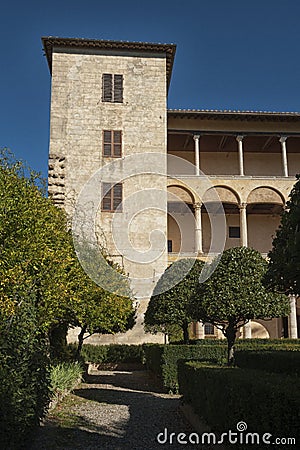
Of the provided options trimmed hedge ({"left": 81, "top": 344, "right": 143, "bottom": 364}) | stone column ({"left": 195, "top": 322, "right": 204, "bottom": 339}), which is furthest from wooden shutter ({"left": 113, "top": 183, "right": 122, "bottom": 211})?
stone column ({"left": 195, "top": 322, "right": 204, "bottom": 339})

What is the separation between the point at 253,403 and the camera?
5223mm

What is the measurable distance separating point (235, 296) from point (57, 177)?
48.8ft

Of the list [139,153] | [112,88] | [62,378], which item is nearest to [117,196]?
[139,153]

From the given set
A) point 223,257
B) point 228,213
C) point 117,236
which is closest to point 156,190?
point 117,236

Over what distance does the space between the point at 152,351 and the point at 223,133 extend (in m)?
14.1

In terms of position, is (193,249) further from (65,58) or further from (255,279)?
(255,279)

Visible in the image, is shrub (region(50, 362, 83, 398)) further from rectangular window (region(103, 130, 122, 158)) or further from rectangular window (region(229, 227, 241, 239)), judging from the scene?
rectangular window (region(229, 227, 241, 239))

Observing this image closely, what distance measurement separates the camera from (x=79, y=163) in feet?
80.1

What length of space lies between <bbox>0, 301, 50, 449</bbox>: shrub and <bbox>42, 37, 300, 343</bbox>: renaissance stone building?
15.7 metres

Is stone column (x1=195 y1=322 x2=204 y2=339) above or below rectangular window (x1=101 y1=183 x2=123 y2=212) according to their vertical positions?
below

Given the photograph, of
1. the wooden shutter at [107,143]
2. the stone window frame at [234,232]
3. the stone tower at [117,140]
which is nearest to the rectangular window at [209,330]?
the stone tower at [117,140]

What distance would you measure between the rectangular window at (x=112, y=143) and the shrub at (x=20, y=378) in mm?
17511

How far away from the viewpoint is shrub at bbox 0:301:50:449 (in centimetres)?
605

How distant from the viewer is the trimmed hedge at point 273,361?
9.24 meters
